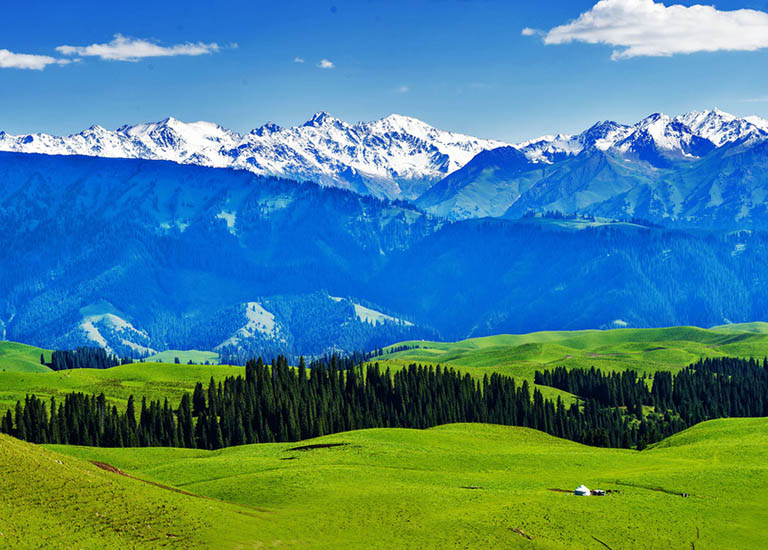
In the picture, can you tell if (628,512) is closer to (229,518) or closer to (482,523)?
(482,523)

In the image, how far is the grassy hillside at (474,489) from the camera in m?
93.0

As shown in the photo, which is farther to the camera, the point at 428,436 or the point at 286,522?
the point at 428,436

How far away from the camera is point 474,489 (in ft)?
390

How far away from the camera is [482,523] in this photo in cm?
9562

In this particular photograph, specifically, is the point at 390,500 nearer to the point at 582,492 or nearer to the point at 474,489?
the point at 474,489

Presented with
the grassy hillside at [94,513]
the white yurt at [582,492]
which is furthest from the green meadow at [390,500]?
the white yurt at [582,492]

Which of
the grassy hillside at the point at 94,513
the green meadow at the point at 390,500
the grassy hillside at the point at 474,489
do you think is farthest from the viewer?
the grassy hillside at the point at 474,489

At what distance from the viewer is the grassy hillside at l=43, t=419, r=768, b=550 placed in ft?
305

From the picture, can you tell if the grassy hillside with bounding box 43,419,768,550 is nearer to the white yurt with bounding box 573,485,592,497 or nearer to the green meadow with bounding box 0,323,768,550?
the green meadow with bounding box 0,323,768,550

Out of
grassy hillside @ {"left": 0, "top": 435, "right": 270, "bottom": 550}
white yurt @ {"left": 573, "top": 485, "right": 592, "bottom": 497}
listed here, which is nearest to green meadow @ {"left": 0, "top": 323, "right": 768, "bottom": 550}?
grassy hillside @ {"left": 0, "top": 435, "right": 270, "bottom": 550}

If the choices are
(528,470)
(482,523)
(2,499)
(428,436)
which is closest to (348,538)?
(482,523)

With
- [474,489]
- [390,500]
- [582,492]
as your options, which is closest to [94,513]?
[390,500]

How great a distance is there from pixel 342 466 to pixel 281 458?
1919 centimetres

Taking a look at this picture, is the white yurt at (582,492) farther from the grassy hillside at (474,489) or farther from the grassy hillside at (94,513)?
the grassy hillside at (94,513)
